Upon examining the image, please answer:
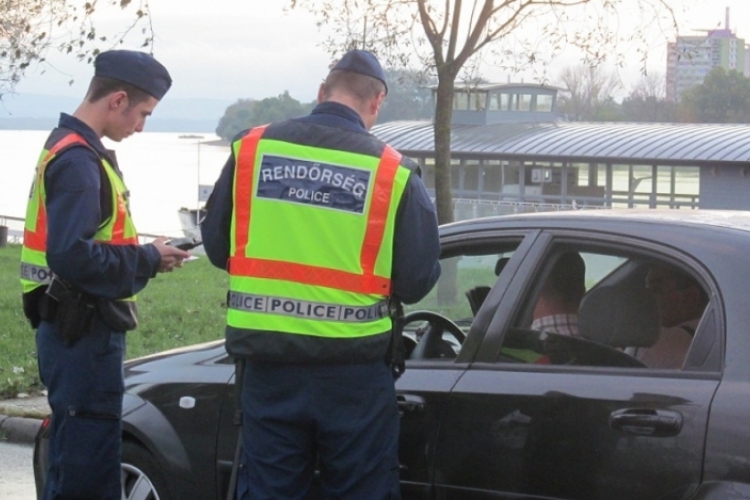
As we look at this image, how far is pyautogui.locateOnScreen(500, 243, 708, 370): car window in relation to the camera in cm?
358

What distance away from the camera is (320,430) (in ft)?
11.2

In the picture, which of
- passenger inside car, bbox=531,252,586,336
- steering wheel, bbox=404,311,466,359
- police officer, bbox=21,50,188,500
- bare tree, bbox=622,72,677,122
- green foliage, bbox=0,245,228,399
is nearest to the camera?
police officer, bbox=21,50,188,500

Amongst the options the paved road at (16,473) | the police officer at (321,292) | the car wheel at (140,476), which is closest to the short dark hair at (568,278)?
the police officer at (321,292)

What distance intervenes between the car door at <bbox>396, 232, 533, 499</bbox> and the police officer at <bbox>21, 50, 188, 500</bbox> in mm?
922

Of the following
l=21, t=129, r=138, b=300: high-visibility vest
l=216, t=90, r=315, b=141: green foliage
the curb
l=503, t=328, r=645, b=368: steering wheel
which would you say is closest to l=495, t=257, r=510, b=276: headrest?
l=503, t=328, r=645, b=368: steering wheel

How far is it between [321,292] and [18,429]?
4.85 metres

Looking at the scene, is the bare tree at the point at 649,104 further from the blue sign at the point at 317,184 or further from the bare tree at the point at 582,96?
the blue sign at the point at 317,184

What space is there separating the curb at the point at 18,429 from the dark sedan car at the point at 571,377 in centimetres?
345

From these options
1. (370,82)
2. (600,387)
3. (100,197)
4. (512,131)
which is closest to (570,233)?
(600,387)

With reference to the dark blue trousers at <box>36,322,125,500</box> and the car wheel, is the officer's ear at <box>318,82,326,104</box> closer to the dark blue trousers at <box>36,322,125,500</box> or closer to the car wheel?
the dark blue trousers at <box>36,322,125,500</box>

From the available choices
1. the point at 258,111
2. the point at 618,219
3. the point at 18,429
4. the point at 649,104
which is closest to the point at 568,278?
the point at 618,219

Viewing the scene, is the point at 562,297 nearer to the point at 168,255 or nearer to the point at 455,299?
the point at 455,299

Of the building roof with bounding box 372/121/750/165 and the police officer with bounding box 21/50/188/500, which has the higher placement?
the building roof with bounding box 372/121/750/165

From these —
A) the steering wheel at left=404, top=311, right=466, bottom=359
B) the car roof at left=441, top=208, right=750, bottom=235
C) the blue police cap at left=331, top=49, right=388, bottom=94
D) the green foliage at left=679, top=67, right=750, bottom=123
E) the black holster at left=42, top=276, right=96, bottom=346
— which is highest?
the green foliage at left=679, top=67, right=750, bottom=123
